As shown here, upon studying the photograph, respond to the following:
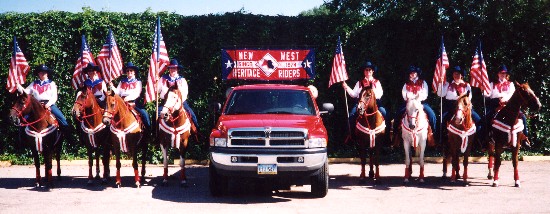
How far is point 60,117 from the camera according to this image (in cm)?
1234

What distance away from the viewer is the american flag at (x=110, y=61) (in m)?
13.7

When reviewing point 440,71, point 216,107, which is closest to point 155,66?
point 216,107

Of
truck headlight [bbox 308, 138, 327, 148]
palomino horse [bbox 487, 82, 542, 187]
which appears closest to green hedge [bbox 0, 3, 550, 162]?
palomino horse [bbox 487, 82, 542, 187]

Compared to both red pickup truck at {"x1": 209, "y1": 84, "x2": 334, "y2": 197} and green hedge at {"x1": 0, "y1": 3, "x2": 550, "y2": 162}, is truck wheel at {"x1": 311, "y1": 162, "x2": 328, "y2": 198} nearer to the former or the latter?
red pickup truck at {"x1": 209, "y1": 84, "x2": 334, "y2": 197}

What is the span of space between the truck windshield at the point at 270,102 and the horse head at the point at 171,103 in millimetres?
1051

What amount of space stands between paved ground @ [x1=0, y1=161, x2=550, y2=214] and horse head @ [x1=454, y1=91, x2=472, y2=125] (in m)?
1.45

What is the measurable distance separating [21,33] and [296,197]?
1015cm

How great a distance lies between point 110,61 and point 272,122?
5594 mm

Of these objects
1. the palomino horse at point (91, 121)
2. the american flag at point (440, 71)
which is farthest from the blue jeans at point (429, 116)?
the palomino horse at point (91, 121)

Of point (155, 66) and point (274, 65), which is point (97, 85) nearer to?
point (155, 66)

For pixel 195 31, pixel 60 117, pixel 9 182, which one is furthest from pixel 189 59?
pixel 9 182

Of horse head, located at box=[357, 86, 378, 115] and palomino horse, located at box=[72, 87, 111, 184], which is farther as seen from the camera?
horse head, located at box=[357, 86, 378, 115]

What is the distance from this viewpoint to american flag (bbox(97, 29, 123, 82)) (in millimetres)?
13719

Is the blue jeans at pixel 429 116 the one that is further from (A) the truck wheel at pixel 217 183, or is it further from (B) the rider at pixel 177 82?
(B) the rider at pixel 177 82
